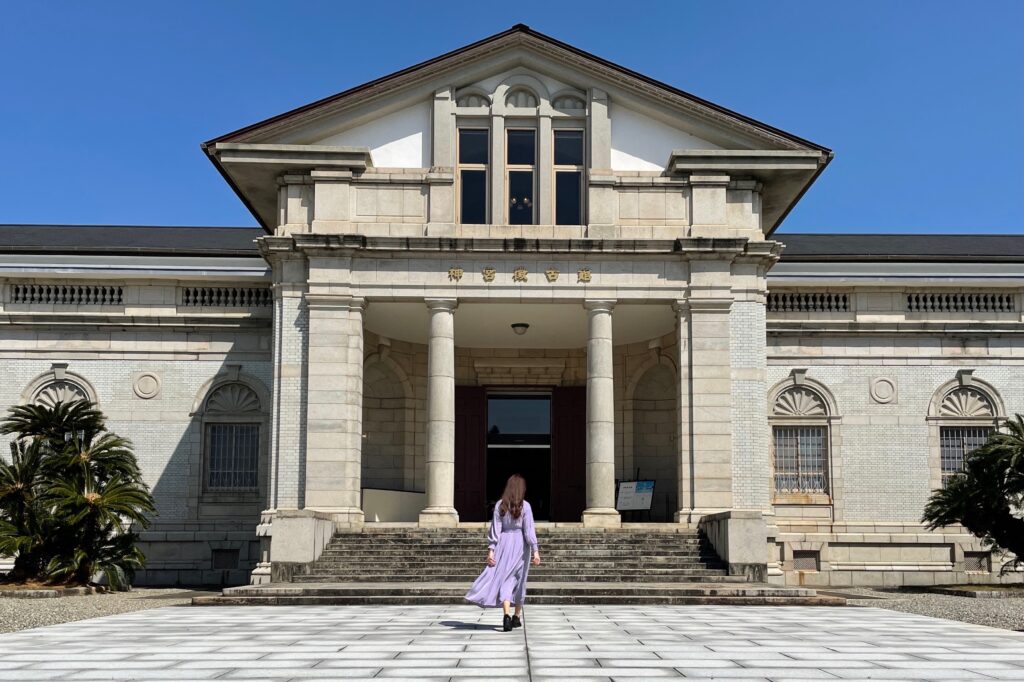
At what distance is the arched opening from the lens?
107 feet

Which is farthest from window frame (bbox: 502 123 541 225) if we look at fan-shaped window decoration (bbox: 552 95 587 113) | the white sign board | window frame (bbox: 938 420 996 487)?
window frame (bbox: 938 420 996 487)

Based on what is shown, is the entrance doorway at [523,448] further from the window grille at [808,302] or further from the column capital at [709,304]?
the column capital at [709,304]

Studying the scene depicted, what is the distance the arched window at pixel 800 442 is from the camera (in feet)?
100

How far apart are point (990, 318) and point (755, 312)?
8.64 meters

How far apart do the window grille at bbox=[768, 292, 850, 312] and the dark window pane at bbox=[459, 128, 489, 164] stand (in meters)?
9.43

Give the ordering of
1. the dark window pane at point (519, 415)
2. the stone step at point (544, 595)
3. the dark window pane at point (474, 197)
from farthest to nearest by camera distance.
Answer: the dark window pane at point (519, 415) < the dark window pane at point (474, 197) < the stone step at point (544, 595)

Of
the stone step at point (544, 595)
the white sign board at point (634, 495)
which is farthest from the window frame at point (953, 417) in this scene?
the stone step at point (544, 595)

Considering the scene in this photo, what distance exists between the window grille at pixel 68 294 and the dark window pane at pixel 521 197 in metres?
11.6

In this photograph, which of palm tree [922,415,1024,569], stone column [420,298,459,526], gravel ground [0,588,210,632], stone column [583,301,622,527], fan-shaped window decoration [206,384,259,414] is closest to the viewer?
gravel ground [0,588,210,632]

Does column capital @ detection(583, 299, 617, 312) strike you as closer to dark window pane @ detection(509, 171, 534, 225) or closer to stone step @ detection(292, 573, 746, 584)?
dark window pane @ detection(509, 171, 534, 225)

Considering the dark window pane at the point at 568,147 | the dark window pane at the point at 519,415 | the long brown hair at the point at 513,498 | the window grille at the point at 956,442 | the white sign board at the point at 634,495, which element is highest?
the dark window pane at the point at 568,147

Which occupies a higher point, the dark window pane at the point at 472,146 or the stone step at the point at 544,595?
the dark window pane at the point at 472,146

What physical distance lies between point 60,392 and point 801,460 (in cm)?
2058

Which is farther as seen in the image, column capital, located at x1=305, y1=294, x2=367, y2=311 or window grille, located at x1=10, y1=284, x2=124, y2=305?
window grille, located at x1=10, y1=284, x2=124, y2=305
